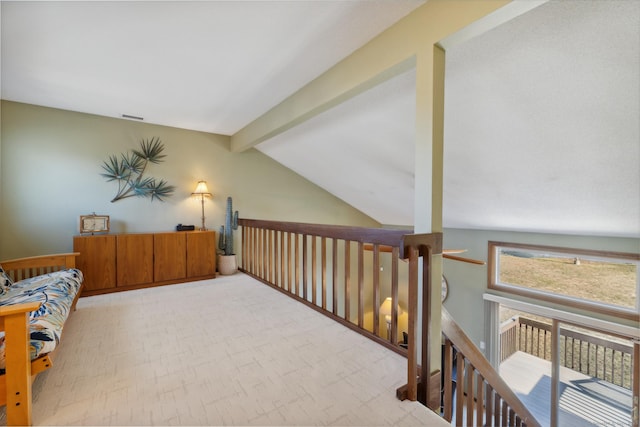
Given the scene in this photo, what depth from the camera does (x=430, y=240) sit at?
1.62 m

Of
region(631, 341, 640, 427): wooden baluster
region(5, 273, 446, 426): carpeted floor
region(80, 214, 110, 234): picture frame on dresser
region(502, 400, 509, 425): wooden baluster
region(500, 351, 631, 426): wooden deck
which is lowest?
region(500, 351, 631, 426): wooden deck

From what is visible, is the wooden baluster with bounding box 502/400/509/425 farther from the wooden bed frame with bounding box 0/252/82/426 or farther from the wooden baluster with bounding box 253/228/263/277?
the wooden baluster with bounding box 253/228/263/277

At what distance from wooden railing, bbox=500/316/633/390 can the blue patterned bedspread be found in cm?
627

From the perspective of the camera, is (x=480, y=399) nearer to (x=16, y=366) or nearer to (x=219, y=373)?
(x=219, y=373)

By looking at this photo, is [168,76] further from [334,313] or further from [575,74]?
[575,74]

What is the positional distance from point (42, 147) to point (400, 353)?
4.62 metres

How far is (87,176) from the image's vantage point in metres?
3.55

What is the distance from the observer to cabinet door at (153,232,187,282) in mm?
3623

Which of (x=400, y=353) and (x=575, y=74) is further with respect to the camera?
(x=400, y=353)

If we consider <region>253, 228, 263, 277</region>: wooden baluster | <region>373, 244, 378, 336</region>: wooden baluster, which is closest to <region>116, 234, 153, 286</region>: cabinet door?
<region>253, 228, 263, 277</region>: wooden baluster

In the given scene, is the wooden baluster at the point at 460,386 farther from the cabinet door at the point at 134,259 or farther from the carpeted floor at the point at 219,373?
the cabinet door at the point at 134,259

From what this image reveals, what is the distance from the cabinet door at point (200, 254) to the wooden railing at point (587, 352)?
5512 mm

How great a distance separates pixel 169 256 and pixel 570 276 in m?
6.24

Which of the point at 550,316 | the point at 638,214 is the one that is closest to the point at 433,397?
the point at 638,214
